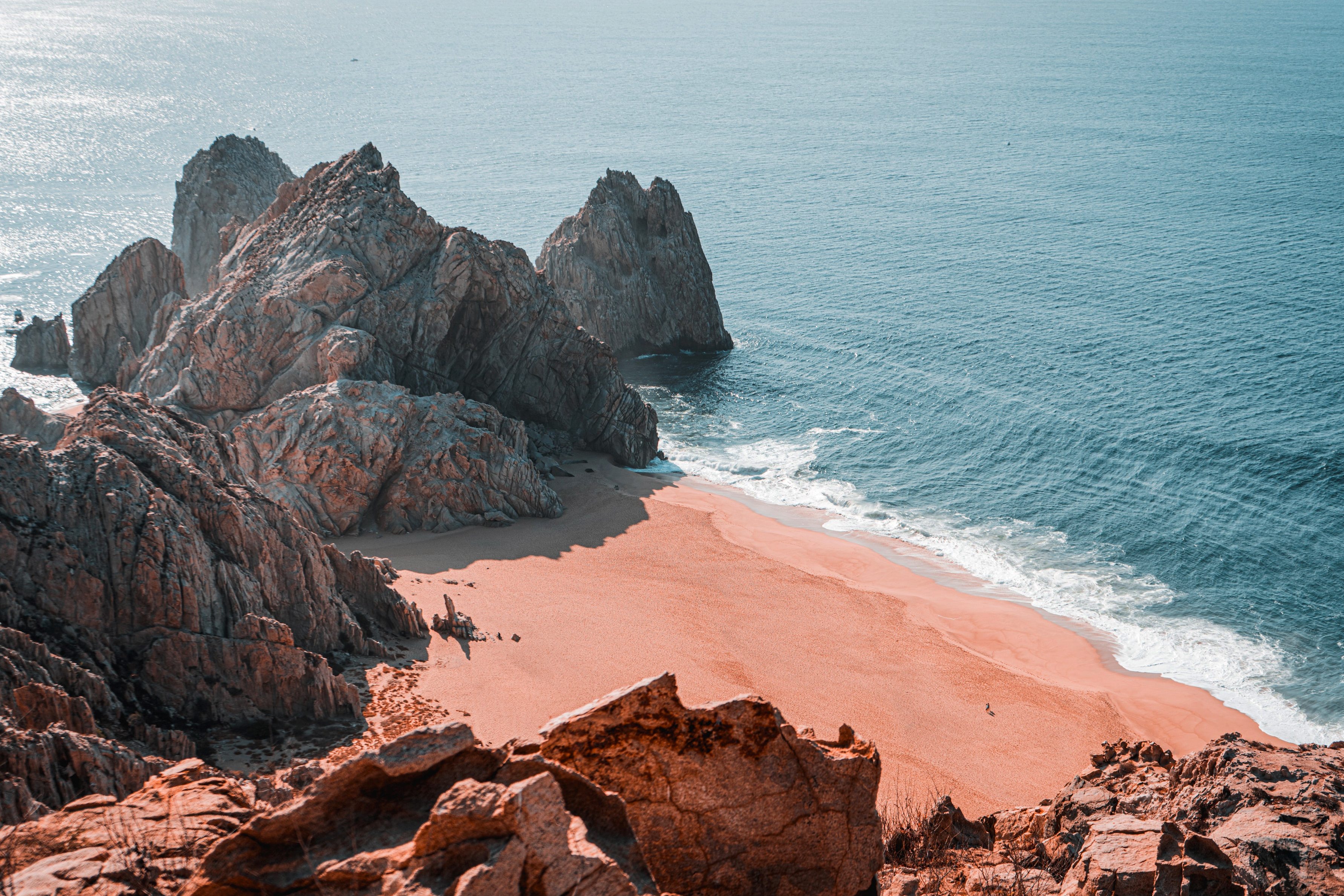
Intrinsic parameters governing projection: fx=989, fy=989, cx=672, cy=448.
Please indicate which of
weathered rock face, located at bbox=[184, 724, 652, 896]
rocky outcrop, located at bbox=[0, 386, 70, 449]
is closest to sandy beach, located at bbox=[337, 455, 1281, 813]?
rocky outcrop, located at bbox=[0, 386, 70, 449]

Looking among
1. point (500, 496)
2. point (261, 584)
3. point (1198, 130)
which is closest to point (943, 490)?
point (500, 496)

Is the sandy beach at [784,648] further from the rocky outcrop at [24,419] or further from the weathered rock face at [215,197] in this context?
the weathered rock face at [215,197]

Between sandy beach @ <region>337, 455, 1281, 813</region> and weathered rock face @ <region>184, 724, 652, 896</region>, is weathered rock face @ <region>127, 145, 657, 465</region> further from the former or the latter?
weathered rock face @ <region>184, 724, 652, 896</region>

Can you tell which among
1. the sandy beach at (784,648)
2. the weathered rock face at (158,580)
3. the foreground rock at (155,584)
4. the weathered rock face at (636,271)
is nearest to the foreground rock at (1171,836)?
the sandy beach at (784,648)

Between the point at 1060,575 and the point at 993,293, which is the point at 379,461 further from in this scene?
the point at 993,293

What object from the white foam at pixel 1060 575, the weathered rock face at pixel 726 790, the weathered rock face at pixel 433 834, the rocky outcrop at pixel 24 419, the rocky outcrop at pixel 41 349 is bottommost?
the white foam at pixel 1060 575

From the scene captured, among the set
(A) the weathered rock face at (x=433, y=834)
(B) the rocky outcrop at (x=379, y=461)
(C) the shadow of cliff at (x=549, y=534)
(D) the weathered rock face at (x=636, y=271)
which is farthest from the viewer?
(D) the weathered rock face at (x=636, y=271)
